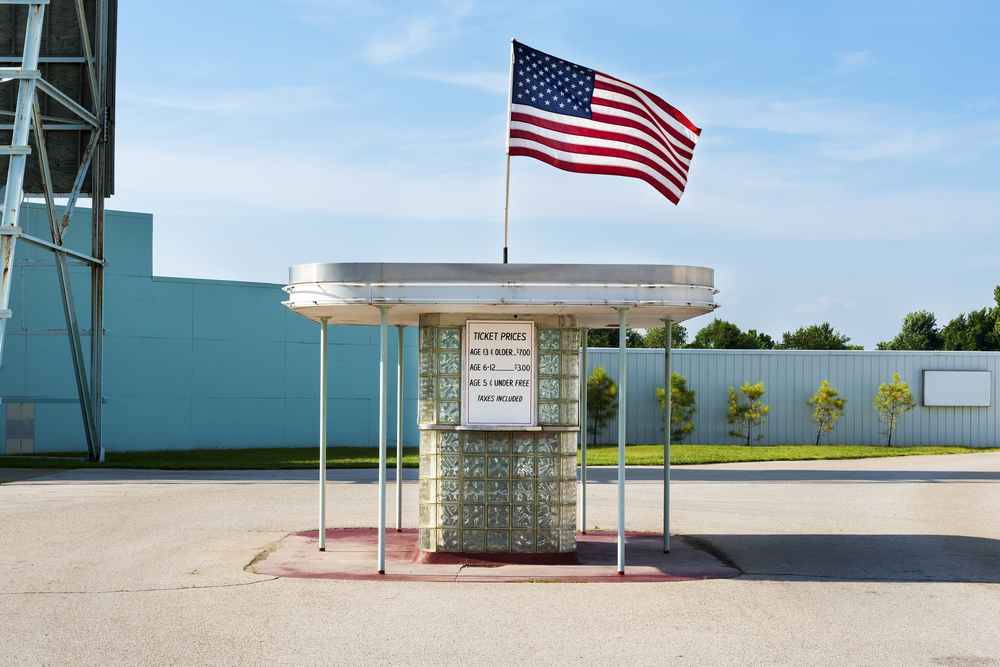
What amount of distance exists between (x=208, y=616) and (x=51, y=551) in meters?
4.35

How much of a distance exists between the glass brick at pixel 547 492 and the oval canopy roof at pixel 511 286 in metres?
2.06

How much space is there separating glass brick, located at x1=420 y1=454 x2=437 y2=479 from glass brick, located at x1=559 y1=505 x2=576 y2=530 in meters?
1.48

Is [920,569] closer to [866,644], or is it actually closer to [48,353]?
[866,644]

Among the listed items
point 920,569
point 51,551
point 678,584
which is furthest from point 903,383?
point 51,551

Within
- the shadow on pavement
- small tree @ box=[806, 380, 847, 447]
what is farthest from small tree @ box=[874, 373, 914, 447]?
the shadow on pavement

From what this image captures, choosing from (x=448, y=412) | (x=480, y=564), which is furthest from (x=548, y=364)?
(x=480, y=564)

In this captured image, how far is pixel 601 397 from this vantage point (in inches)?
1332

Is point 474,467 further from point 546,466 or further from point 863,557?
point 863,557

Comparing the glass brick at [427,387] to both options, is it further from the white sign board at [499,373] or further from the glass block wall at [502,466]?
the white sign board at [499,373]

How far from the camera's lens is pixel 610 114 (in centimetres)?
1109

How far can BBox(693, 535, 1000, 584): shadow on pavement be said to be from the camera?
34.4ft

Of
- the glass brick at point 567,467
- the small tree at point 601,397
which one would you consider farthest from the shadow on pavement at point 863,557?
the small tree at point 601,397

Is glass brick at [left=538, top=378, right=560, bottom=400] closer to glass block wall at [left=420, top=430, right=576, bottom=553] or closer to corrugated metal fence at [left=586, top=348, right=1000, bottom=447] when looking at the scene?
glass block wall at [left=420, top=430, right=576, bottom=553]

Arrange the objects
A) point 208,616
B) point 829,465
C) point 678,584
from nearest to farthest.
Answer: point 208,616 → point 678,584 → point 829,465
